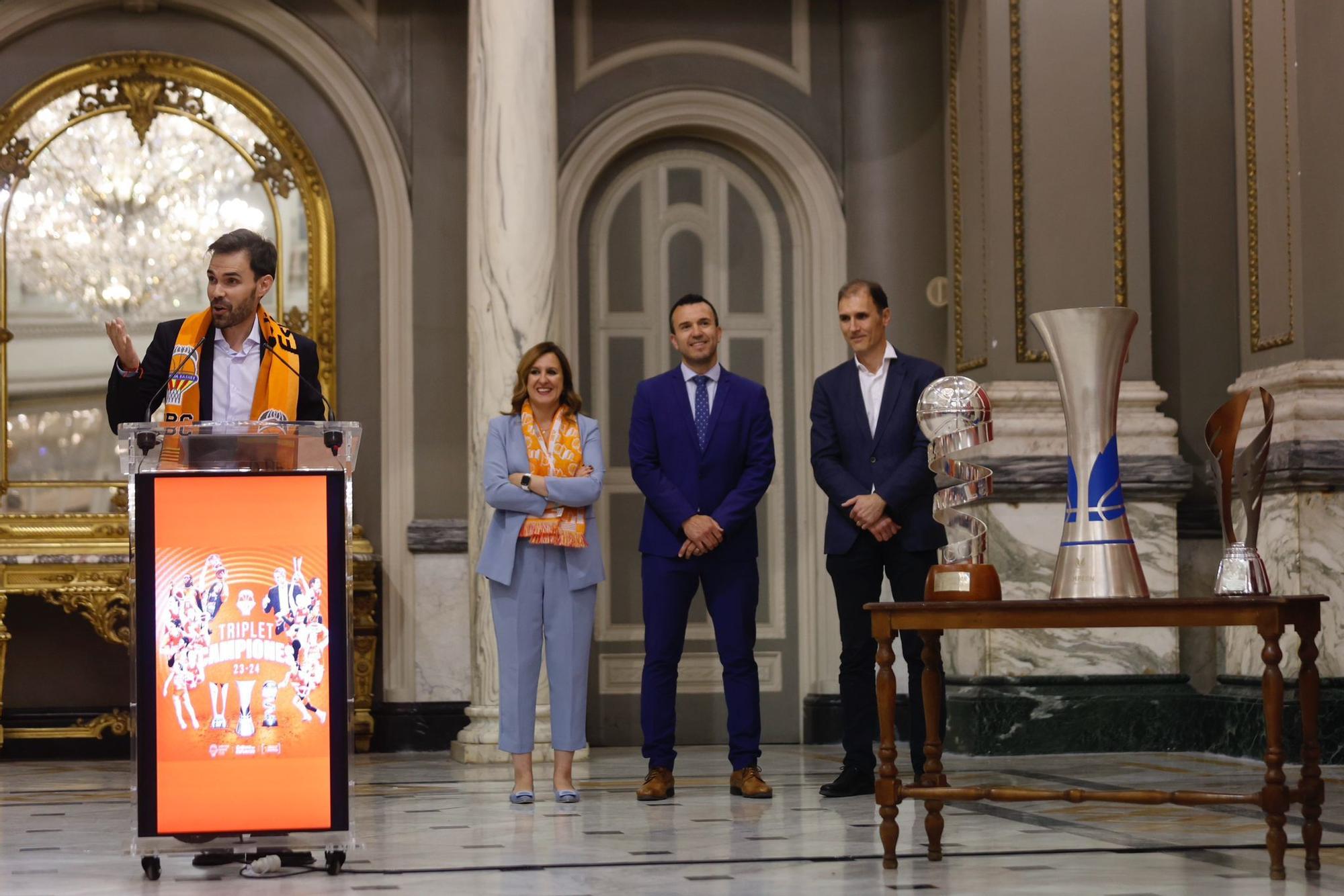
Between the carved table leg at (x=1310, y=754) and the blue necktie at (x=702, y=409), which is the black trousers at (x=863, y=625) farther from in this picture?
the carved table leg at (x=1310, y=754)

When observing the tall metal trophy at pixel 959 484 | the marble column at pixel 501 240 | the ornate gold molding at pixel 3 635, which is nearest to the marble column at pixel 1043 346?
the marble column at pixel 501 240

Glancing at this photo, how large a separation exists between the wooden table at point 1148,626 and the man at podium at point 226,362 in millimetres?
1431

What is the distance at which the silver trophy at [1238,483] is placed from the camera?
375 cm

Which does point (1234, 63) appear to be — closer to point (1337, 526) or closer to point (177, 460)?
point (1337, 526)

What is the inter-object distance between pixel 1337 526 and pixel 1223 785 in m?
1.24

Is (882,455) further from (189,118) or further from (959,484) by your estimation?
(189,118)

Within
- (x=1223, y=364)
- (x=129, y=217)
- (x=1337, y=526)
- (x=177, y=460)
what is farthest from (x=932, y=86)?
(x=177, y=460)

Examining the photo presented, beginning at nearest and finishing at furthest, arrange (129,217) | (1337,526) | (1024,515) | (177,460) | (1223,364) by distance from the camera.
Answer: (177,460), (1337,526), (1024,515), (1223,364), (129,217)

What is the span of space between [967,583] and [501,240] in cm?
334

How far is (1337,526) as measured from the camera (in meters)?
5.98

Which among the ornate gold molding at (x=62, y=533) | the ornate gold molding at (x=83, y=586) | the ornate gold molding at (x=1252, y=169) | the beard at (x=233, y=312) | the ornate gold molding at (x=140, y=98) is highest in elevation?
the ornate gold molding at (x=140, y=98)

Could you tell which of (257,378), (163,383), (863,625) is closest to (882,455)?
(863,625)

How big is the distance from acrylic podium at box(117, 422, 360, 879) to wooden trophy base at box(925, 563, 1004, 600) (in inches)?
51.7

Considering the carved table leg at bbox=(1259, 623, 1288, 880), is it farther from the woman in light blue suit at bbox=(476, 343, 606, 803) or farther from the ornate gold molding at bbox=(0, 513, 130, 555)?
the ornate gold molding at bbox=(0, 513, 130, 555)
